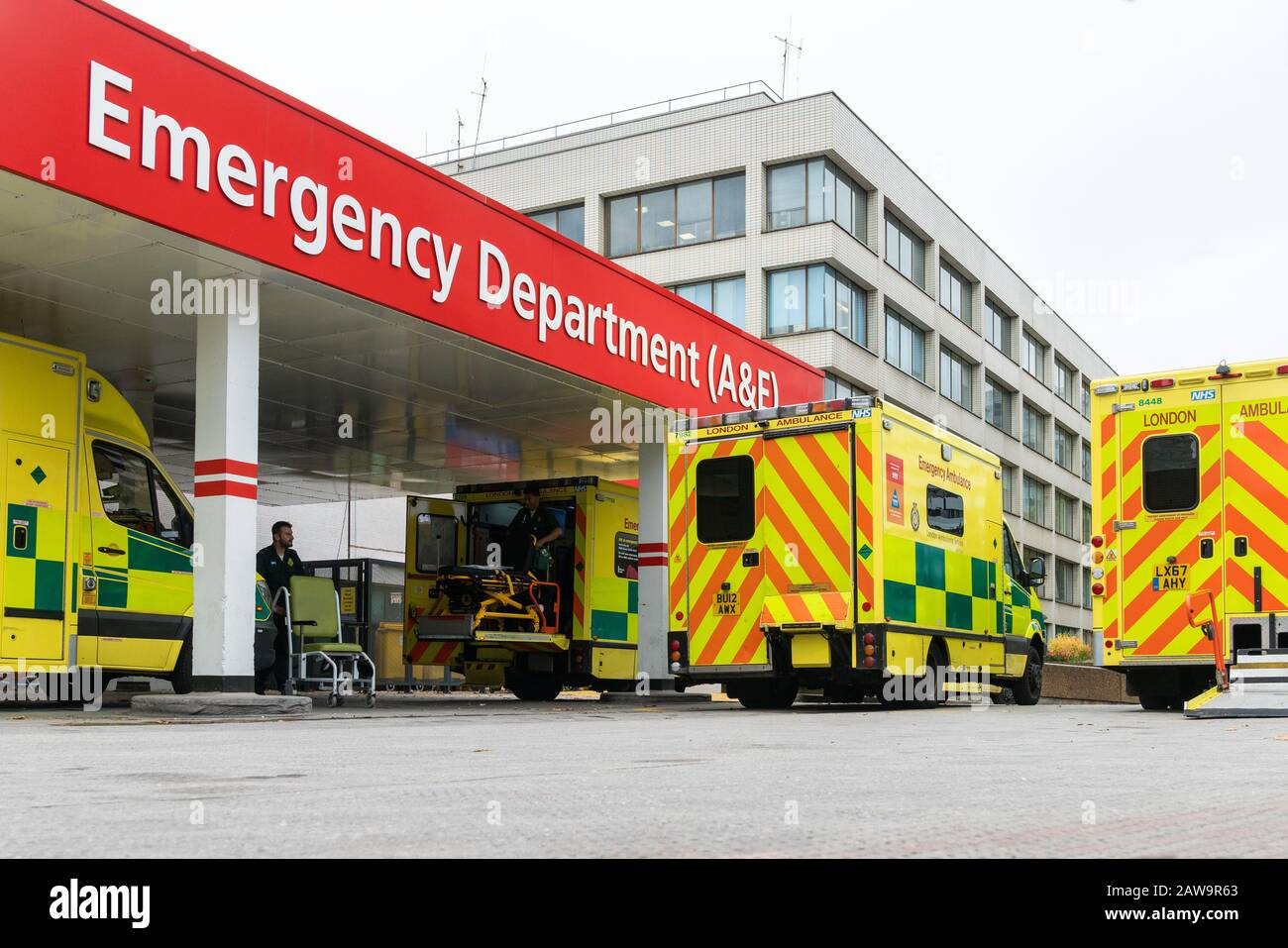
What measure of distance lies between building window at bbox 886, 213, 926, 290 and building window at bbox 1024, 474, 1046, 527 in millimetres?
13560

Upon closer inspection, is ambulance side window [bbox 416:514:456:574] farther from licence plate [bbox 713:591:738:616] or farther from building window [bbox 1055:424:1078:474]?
building window [bbox 1055:424:1078:474]

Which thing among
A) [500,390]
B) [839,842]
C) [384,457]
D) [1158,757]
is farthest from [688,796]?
[384,457]

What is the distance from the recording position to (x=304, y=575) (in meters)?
15.5

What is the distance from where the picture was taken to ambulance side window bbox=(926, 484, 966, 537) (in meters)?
15.7

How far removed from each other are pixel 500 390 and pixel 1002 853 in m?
14.3

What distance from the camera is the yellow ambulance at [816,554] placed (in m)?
14.4

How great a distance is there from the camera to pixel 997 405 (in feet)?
178

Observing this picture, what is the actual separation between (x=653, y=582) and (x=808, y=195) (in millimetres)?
22958

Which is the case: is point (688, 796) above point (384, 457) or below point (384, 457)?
below

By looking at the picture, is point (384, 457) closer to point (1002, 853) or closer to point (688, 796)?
point (688, 796)

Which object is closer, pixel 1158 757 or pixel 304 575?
pixel 1158 757

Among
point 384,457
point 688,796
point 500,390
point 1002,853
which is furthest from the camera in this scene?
point 384,457

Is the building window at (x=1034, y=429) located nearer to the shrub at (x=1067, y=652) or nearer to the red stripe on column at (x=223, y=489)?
the shrub at (x=1067, y=652)

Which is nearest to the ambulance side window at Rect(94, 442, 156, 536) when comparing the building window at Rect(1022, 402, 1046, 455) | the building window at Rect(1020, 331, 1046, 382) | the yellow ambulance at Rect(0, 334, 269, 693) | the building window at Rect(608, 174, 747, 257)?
the yellow ambulance at Rect(0, 334, 269, 693)
